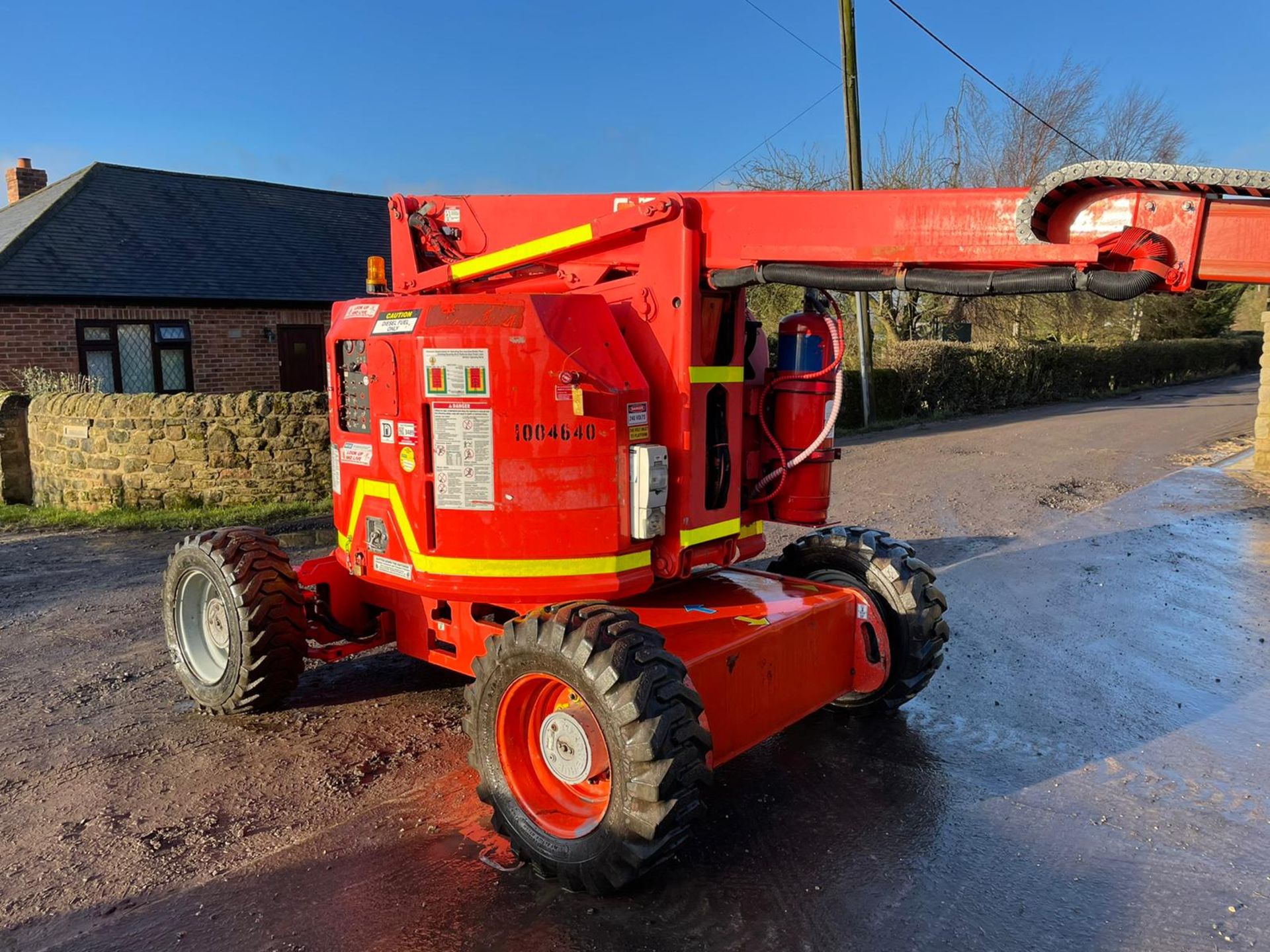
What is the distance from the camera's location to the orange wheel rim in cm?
363

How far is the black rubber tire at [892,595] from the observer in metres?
4.71

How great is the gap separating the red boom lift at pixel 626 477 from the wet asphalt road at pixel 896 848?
0.34m

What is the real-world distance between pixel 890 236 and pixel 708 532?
153 cm

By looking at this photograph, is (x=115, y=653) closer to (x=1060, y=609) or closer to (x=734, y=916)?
(x=734, y=916)

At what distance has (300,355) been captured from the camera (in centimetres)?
1917

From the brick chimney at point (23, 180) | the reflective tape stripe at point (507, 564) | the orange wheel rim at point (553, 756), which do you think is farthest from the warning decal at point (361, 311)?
the brick chimney at point (23, 180)

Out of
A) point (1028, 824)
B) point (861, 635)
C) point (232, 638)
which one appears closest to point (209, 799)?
point (232, 638)

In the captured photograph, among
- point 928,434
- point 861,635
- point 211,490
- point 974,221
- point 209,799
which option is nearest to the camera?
point 974,221

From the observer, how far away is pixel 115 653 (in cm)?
625

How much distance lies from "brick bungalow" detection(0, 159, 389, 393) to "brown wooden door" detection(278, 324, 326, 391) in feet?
0.09

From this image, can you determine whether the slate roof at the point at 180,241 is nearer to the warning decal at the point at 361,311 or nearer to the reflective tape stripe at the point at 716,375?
the warning decal at the point at 361,311

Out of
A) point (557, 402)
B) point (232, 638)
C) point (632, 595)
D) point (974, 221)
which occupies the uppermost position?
point (974, 221)

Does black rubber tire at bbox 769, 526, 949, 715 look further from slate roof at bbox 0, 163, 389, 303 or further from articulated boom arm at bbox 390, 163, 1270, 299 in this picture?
slate roof at bbox 0, 163, 389, 303

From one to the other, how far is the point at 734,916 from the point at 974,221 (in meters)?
2.64
